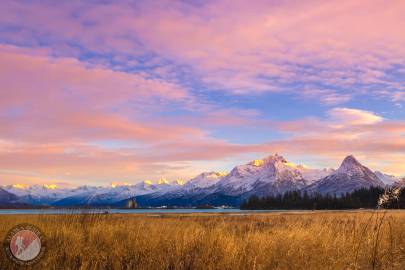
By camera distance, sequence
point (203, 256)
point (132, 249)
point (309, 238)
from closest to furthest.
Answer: point (203, 256), point (132, 249), point (309, 238)

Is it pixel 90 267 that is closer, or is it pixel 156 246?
pixel 90 267

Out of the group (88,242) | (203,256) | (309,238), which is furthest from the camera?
(309,238)

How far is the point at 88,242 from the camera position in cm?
1087

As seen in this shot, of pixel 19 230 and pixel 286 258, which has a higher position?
pixel 19 230

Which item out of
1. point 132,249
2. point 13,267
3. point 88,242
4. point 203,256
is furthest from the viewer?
point 88,242

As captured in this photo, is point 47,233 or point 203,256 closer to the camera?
point 203,256

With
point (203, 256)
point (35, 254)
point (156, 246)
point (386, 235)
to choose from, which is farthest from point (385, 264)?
point (35, 254)

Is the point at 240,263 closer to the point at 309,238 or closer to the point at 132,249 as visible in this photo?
the point at 132,249

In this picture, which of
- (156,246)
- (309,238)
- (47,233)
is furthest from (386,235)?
(47,233)

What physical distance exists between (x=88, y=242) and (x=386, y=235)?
8.53 metres

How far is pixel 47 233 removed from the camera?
11328 millimetres

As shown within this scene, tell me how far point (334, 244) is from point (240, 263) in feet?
10.7

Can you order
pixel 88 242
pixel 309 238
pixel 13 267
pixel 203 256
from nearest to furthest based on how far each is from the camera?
pixel 13 267
pixel 203 256
pixel 88 242
pixel 309 238

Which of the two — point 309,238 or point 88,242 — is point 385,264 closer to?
point 309,238
